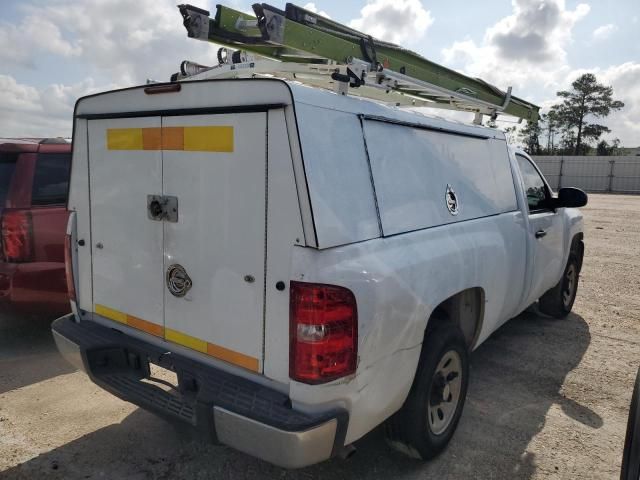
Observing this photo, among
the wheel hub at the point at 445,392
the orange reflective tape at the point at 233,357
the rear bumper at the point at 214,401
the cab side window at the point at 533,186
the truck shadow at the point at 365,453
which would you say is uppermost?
the cab side window at the point at 533,186

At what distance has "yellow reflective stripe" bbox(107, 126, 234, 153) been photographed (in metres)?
2.25

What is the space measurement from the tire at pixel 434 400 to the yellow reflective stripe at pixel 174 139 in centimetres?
147

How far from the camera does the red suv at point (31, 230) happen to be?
3963mm

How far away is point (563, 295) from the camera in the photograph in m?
5.45

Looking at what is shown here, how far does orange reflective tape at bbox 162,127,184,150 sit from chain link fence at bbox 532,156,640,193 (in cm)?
3278

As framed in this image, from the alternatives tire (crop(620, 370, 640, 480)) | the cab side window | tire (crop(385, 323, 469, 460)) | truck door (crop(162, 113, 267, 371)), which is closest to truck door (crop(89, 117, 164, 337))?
truck door (crop(162, 113, 267, 371))

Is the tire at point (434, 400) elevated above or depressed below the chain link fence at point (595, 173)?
below

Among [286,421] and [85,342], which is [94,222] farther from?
[286,421]

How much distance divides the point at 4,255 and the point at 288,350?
121 inches

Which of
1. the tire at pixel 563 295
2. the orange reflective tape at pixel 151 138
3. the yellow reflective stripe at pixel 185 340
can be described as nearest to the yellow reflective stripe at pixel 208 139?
the orange reflective tape at pixel 151 138

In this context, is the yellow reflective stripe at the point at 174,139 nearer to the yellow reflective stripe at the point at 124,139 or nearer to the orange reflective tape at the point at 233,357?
the yellow reflective stripe at the point at 124,139

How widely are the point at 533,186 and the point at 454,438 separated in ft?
8.27

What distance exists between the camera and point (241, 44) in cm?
309

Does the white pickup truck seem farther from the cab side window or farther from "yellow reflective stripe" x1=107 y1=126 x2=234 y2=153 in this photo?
the cab side window
